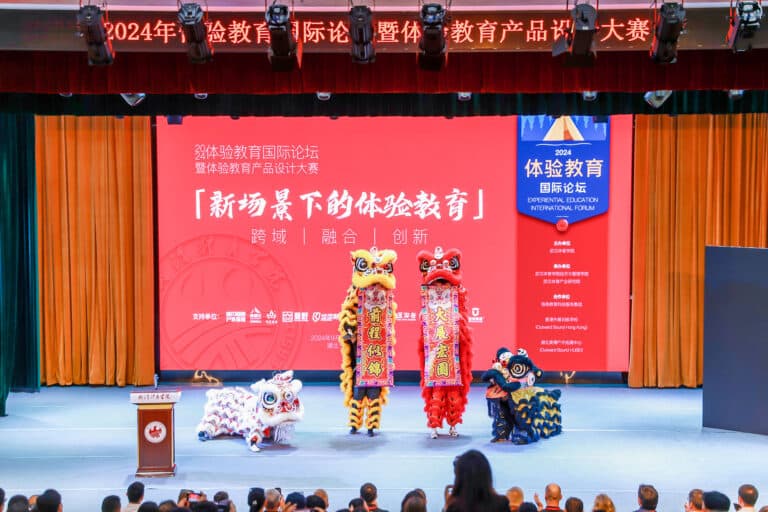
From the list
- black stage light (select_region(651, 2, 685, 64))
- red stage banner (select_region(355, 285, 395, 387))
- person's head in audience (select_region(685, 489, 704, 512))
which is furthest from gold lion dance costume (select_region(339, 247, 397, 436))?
person's head in audience (select_region(685, 489, 704, 512))

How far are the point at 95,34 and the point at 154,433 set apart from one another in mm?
2637

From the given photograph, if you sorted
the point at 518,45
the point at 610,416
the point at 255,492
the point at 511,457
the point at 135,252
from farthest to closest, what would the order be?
the point at 135,252 → the point at 610,416 → the point at 511,457 → the point at 518,45 → the point at 255,492

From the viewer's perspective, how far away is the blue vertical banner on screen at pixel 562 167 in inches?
368

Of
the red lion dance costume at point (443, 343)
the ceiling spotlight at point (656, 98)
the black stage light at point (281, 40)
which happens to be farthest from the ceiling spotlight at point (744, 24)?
the black stage light at point (281, 40)

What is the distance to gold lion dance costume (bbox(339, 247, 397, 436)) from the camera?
7.36m

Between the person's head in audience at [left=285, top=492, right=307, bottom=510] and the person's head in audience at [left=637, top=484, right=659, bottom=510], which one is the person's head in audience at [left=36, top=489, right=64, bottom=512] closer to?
the person's head in audience at [left=285, top=492, right=307, bottom=510]

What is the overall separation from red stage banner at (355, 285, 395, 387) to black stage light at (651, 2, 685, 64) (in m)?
2.70

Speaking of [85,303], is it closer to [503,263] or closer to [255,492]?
[503,263]

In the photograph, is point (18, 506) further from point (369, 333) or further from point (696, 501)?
point (369, 333)

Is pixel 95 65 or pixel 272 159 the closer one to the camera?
pixel 95 65

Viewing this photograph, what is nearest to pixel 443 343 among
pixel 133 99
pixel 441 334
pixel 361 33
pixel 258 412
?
pixel 441 334

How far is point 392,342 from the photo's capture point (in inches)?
295

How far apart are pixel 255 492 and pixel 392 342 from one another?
3109mm

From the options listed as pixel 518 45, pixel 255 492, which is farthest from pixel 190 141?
pixel 255 492
